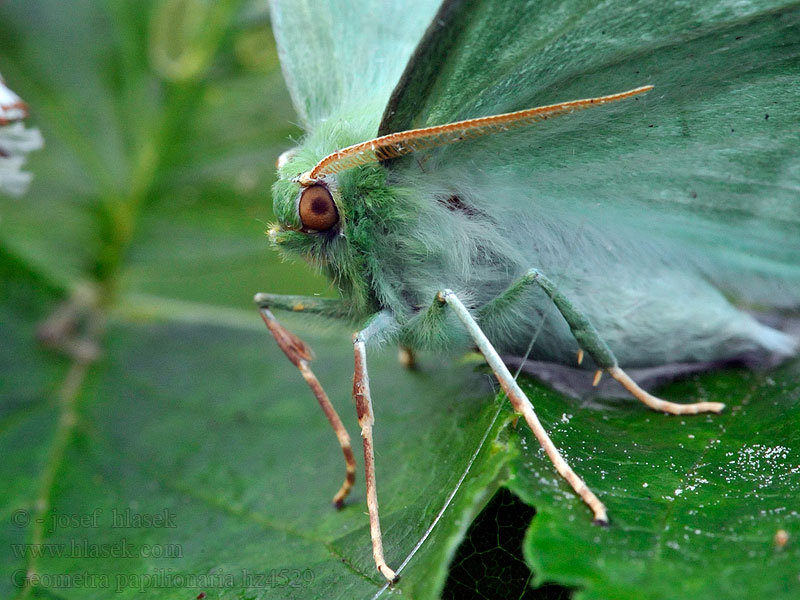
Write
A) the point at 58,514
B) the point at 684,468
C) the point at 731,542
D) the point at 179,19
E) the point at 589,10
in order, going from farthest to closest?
1. the point at 179,19
2. the point at 58,514
3. the point at 684,468
4. the point at 589,10
5. the point at 731,542

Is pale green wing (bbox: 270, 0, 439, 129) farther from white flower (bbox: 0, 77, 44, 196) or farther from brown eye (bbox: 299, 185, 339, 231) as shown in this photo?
white flower (bbox: 0, 77, 44, 196)

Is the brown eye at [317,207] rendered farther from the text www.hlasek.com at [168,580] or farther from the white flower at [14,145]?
the white flower at [14,145]

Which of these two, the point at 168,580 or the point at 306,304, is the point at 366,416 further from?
the point at 168,580

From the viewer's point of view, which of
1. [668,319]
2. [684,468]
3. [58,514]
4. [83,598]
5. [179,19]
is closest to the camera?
[684,468]

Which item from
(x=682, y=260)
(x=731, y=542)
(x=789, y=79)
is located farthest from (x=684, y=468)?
(x=789, y=79)

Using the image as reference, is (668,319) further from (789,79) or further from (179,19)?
(179,19)

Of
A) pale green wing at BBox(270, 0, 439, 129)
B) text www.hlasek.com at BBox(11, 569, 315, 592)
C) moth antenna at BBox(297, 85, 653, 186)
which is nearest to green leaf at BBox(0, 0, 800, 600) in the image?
text www.hlasek.com at BBox(11, 569, 315, 592)

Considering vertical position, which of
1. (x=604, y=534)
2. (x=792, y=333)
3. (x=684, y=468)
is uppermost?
(x=604, y=534)
